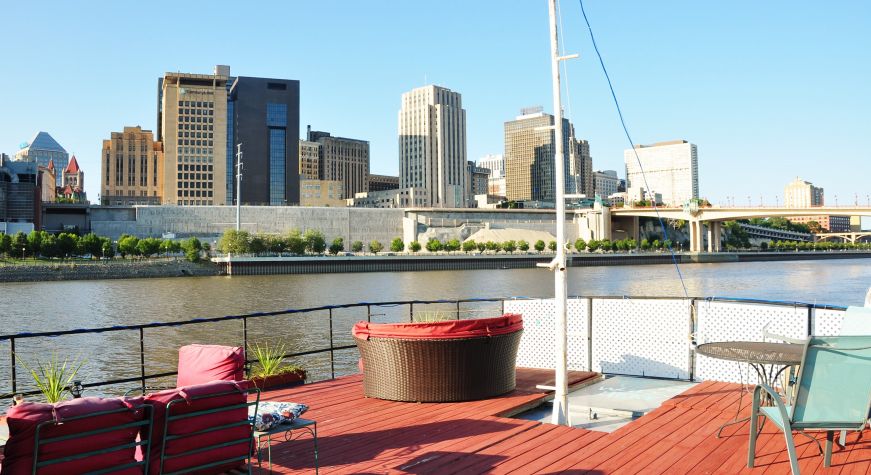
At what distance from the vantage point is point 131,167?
16812 cm

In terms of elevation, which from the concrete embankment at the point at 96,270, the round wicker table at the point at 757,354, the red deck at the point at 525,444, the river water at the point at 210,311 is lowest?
the river water at the point at 210,311

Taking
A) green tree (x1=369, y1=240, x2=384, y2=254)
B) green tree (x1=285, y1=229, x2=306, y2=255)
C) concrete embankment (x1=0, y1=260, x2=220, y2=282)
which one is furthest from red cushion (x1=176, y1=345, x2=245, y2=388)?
green tree (x1=369, y1=240, x2=384, y2=254)

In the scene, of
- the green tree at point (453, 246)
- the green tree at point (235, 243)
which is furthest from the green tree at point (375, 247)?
the green tree at point (235, 243)

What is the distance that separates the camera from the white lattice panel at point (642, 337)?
888 cm

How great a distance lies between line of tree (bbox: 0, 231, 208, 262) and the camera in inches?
3219

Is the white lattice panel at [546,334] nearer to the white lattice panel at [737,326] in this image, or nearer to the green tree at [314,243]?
the white lattice panel at [737,326]

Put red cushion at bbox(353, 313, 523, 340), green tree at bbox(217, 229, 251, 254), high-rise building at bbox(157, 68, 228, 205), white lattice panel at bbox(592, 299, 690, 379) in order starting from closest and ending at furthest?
red cushion at bbox(353, 313, 523, 340)
white lattice panel at bbox(592, 299, 690, 379)
green tree at bbox(217, 229, 251, 254)
high-rise building at bbox(157, 68, 228, 205)

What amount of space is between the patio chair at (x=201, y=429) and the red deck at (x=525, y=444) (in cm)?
77

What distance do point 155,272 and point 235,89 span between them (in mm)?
109694

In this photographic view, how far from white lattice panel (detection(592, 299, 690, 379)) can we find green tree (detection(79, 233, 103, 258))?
92.5m

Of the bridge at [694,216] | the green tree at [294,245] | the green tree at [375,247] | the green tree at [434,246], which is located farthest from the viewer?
the green tree at [375,247]

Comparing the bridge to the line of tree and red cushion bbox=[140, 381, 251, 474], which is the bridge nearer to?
the line of tree

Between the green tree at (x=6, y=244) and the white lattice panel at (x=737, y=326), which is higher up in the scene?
the green tree at (x=6, y=244)

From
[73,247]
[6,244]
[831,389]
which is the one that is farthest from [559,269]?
[73,247]
